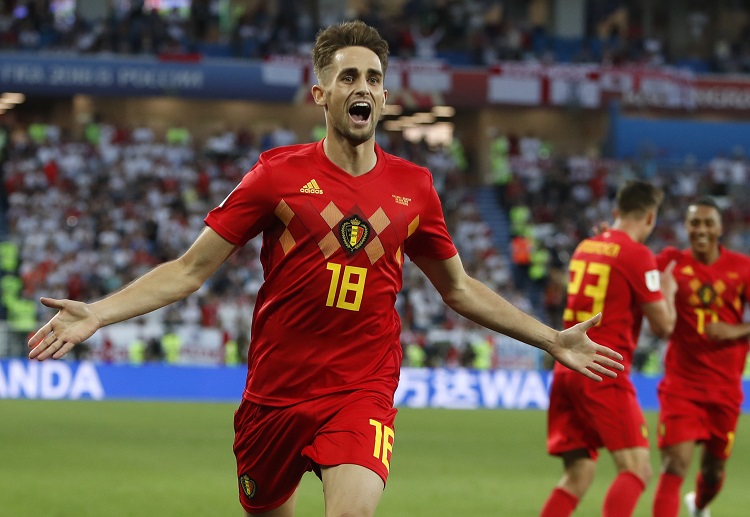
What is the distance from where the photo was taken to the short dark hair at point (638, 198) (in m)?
7.71

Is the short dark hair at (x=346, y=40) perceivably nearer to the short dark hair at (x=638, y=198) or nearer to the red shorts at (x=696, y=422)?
the short dark hair at (x=638, y=198)

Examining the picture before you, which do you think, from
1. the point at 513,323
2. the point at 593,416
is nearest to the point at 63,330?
the point at 513,323

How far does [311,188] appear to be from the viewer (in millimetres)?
5102

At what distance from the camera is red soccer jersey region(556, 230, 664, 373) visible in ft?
24.7

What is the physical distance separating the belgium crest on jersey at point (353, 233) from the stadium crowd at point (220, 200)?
1753cm

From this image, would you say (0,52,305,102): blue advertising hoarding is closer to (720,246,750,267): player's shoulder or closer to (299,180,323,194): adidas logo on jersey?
(720,246,750,267): player's shoulder

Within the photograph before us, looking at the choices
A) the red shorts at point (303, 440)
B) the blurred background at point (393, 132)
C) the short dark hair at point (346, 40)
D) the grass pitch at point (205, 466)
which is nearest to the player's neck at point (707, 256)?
the grass pitch at point (205, 466)

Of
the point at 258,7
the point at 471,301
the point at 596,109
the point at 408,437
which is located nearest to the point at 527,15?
the point at 596,109

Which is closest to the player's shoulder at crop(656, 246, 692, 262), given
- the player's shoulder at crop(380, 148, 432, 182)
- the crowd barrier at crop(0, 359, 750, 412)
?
the player's shoulder at crop(380, 148, 432, 182)

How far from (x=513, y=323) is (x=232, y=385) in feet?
52.3

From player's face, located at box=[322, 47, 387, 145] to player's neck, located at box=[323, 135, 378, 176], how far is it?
0.09 metres

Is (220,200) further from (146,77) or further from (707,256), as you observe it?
(707,256)

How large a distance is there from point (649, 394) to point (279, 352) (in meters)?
16.3

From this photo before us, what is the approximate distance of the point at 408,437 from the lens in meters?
15.9
